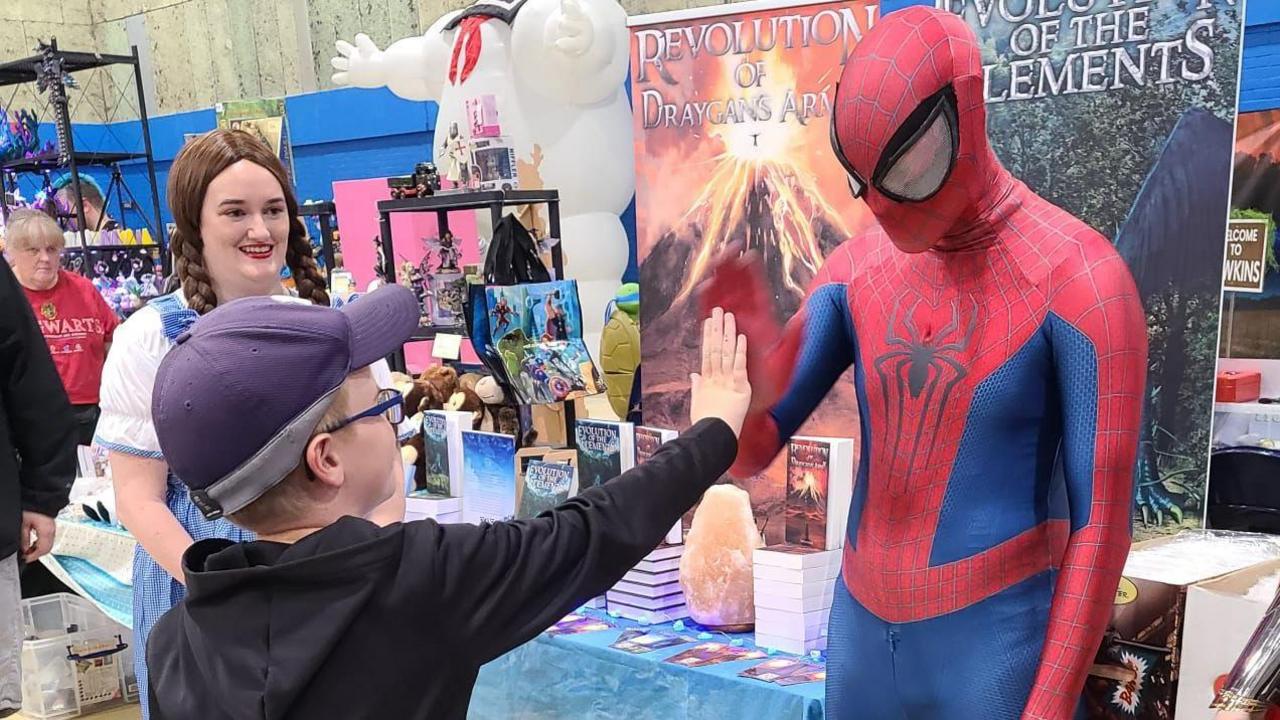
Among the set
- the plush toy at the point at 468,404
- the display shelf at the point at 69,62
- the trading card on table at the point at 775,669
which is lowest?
the trading card on table at the point at 775,669

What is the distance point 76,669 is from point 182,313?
2.84m

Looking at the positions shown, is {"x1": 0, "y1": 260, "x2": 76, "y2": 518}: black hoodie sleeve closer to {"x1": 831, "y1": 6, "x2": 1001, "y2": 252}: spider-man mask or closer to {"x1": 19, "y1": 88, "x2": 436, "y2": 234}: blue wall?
{"x1": 831, "y1": 6, "x2": 1001, "y2": 252}: spider-man mask

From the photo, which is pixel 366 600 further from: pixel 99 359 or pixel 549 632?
pixel 99 359

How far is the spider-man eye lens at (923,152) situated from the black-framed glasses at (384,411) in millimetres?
661

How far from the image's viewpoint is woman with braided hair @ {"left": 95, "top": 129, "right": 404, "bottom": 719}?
6.05ft

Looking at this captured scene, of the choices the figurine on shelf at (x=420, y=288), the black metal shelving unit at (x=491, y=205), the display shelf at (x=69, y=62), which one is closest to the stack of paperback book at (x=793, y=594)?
the black metal shelving unit at (x=491, y=205)

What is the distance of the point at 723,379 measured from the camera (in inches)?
58.2

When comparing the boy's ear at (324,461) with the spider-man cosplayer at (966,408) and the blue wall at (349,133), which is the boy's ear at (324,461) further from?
the blue wall at (349,133)

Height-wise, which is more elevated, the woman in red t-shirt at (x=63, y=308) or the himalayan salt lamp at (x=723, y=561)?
the woman in red t-shirt at (x=63, y=308)

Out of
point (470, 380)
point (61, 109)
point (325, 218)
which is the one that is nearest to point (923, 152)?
point (470, 380)

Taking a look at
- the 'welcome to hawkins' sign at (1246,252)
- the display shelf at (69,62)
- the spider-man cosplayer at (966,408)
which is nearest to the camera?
the spider-man cosplayer at (966,408)

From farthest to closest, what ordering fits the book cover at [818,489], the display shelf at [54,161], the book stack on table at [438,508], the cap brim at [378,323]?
1. the display shelf at [54,161]
2. the book stack on table at [438,508]
3. the book cover at [818,489]
4. the cap brim at [378,323]

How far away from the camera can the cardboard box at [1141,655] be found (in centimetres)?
163

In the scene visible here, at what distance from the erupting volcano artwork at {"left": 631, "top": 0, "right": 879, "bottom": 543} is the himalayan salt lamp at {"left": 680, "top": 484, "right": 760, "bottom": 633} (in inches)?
2.9
